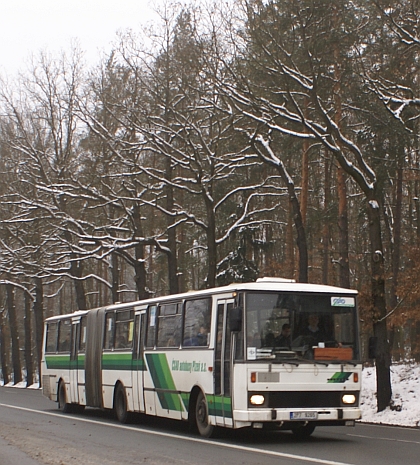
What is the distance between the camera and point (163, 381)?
19.1 meters

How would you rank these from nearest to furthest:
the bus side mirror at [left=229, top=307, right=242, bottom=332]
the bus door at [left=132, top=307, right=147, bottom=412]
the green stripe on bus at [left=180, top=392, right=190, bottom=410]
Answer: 1. the bus side mirror at [left=229, top=307, right=242, bottom=332]
2. the green stripe on bus at [left=180, top=392, right=190, bottom=410]
3. the bus door at [left=132, top=307, right=147, bottom=412]

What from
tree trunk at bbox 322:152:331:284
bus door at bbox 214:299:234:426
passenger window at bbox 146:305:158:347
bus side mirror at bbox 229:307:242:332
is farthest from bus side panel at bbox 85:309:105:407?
tree trunk at bbox 322:152:331:284

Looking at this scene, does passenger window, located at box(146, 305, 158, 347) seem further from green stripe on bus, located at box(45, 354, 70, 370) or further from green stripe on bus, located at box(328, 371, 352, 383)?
green stripe on bus, located at box(45, 354, 70, 370)

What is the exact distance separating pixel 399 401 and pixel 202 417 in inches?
290

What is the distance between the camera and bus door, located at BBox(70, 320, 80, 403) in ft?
85.7

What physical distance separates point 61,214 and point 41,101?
8794 mm

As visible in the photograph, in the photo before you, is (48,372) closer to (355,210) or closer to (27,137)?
(27,137)

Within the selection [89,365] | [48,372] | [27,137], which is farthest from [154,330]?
[27,137]

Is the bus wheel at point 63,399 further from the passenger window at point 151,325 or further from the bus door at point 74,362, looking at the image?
the passenger window at point 151,325

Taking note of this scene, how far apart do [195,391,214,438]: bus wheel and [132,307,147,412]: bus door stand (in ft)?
11.2

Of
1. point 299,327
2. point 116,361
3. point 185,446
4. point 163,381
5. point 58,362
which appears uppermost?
point 299,327

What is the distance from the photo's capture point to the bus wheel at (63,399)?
1066 inches

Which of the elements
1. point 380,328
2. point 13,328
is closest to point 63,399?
point 380,328

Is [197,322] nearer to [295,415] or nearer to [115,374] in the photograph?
[295,415]
